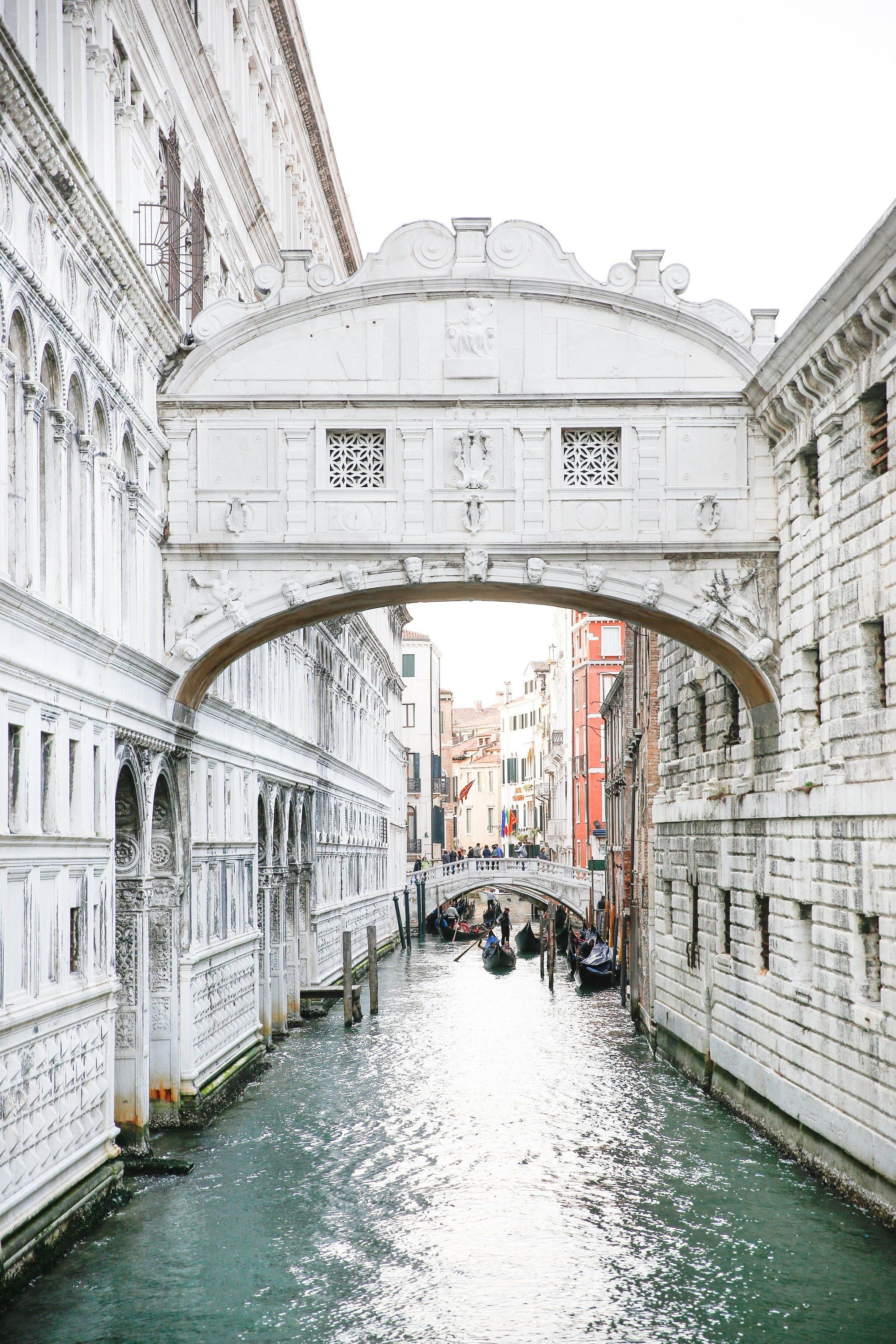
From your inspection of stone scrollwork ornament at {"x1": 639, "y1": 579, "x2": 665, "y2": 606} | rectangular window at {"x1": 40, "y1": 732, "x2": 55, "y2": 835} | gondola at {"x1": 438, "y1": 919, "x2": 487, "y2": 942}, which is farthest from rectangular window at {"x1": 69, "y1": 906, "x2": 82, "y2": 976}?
gondola at {"x1": 438, "y1": 919, "x2": 487, "y2": 942}

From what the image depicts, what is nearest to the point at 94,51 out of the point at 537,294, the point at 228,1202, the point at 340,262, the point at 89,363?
the point at 89,363

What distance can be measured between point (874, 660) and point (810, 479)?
2208mm

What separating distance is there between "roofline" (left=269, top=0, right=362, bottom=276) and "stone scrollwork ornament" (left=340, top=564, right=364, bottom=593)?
655 centimetres

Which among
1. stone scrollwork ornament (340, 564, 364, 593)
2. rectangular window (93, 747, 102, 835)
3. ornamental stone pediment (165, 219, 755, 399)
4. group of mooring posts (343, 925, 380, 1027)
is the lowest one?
group of mooring posts (343, 925, 380, 1027)

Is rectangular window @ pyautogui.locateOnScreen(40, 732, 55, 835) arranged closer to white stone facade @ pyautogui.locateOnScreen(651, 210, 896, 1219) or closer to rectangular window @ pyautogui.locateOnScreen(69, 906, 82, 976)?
rectangular window @ pyautogui.locateOnScreen(69, 906, 82, 976)

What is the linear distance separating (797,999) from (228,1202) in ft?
16.0

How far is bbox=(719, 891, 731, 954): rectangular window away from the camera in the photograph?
51.9 feet

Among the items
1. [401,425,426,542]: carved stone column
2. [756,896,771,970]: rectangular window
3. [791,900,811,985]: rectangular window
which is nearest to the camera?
[791,900,811,985]: rectangular window

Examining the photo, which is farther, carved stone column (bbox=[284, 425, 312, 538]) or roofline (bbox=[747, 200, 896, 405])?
carved stone column (bbox=[284, 425, 312, 538])

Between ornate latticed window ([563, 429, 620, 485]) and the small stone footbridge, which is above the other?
ornate latticed window ([563, 429, 620, 485])

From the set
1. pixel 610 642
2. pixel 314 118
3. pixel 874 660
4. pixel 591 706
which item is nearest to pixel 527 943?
pixel 591 706

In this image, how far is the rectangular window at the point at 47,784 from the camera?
9.79m

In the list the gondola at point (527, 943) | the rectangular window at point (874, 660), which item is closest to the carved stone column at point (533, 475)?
the rectangular window at point (874, 660)

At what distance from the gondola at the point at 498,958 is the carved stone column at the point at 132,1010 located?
71.5ft
